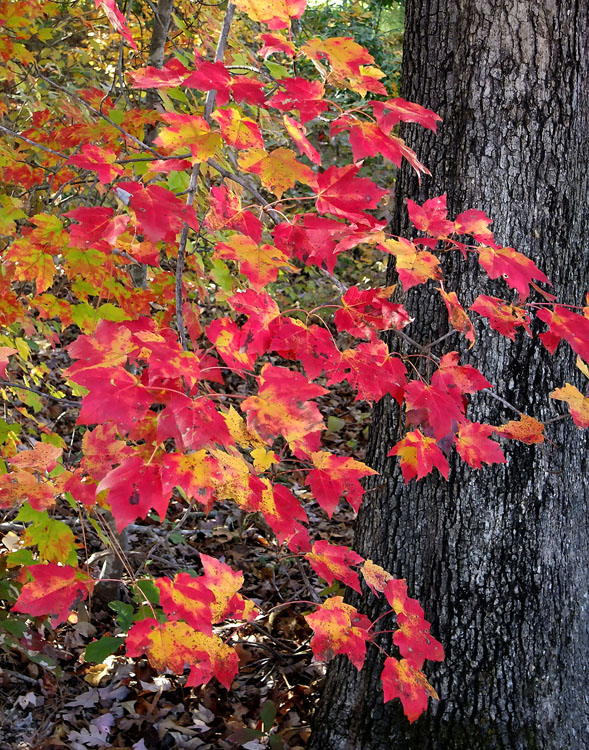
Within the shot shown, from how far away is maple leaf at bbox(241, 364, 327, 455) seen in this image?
52.2 inches

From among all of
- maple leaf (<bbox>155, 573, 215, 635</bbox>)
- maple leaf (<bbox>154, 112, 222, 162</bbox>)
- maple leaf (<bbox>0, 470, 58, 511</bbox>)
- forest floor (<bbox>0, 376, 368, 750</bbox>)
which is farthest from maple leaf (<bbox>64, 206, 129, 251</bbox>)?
forest floor (<bbox>0, 376, 368, 750</bbox>)

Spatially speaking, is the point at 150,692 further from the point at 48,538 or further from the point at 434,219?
the point at 434,219

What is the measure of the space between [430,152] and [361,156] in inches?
37.2

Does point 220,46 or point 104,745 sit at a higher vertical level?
point 220,46

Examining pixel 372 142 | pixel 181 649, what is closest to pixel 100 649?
pixel 181 649

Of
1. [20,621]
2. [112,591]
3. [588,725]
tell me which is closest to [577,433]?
[588,725]

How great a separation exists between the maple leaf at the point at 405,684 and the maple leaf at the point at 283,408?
0.85 metres

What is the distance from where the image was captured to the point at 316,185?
1.48m

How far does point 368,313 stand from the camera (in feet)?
5.85

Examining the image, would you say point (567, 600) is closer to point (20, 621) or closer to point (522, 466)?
point (522, 466)

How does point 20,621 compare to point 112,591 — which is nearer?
point 20,621

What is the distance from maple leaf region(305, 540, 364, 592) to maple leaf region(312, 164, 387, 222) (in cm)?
91

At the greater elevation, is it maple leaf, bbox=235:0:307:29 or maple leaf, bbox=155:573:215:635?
maple leaf, bbox=235:0:307:29

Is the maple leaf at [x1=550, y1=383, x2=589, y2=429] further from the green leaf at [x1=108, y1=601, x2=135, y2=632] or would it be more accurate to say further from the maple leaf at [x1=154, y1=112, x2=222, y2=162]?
the green leaf at [x1=108, y1=601, x2=135, y2=632]
